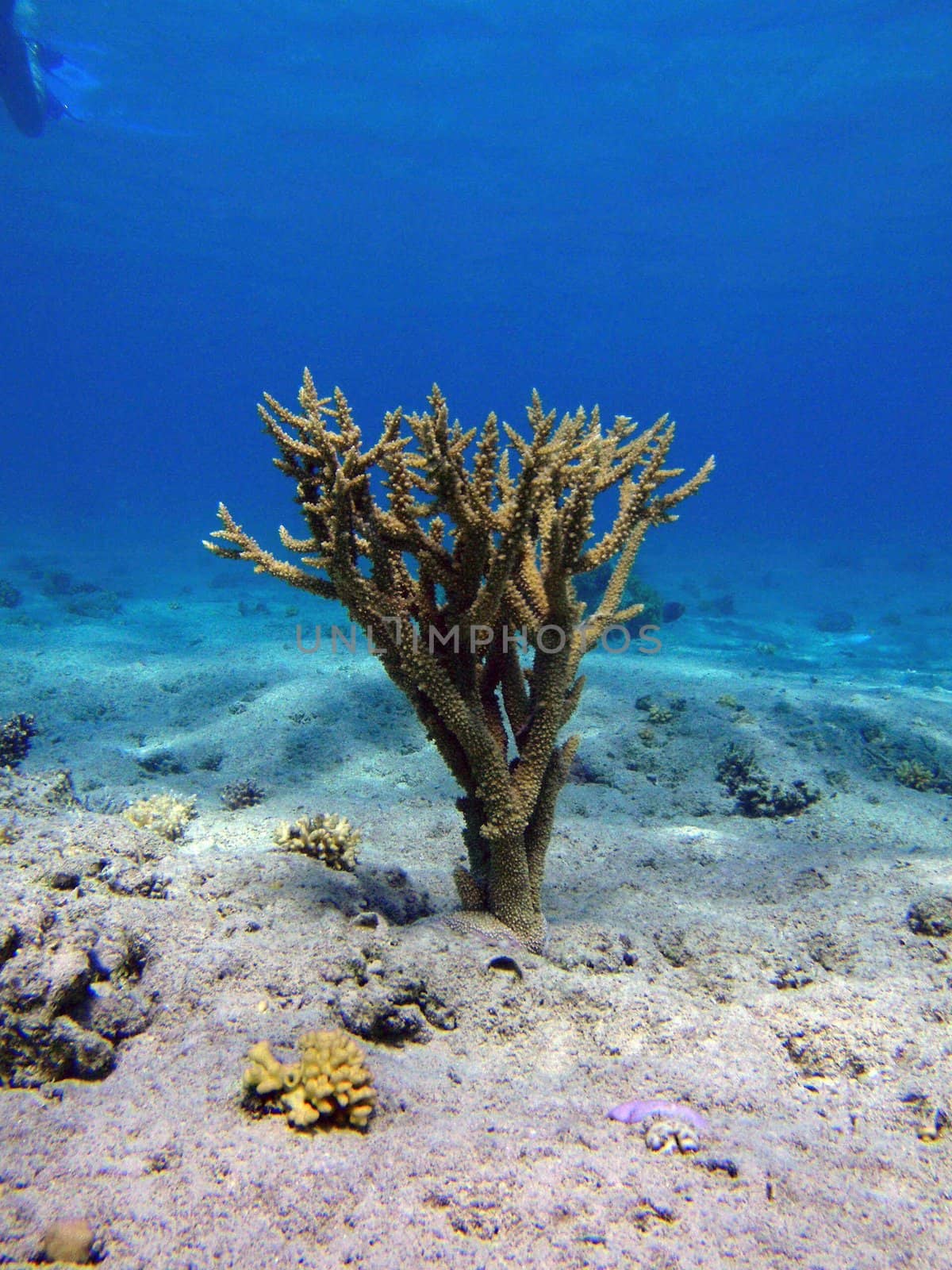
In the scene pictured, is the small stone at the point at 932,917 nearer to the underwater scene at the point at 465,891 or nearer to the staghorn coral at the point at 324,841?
the underwater scene at the point at 465,891

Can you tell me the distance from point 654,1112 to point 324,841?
10.6ft

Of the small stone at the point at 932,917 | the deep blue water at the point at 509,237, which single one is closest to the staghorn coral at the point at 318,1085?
the small stone at the point at 932,917

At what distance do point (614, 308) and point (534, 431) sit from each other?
356 ft

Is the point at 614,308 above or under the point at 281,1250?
above

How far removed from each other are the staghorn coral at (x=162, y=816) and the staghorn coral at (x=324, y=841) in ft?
3.50

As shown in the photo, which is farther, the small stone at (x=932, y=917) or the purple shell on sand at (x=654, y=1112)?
the small stone at (x=932, y=917)

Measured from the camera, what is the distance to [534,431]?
3266mm

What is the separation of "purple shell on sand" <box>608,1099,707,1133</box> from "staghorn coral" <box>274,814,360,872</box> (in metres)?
2.94

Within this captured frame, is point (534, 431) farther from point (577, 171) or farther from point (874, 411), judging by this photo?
point (874, 411)

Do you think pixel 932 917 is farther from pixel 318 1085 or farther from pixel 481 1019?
pixel 318 1085

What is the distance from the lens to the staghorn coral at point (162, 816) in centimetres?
536

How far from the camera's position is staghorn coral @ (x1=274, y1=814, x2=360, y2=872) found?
16.7ft

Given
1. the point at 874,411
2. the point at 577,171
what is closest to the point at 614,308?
the point at 577,171

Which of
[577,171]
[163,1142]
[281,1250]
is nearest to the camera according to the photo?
[281,1250]
